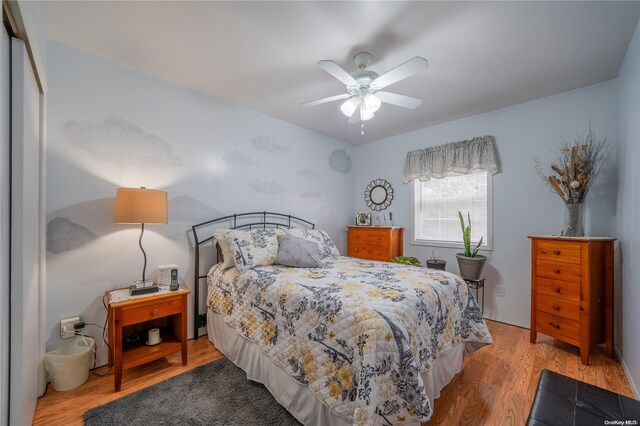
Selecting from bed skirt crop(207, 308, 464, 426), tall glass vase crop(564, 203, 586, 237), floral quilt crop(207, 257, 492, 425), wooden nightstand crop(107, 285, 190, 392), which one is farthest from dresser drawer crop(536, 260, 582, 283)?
wooden nightstand crop(107, 285, 190, 392)

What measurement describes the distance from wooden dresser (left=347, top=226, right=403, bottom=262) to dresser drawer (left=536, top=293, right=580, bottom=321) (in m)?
1.64

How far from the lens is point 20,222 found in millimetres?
1225

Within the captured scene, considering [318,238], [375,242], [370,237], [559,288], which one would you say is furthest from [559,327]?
[318,238]

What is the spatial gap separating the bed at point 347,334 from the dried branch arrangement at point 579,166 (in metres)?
1.44

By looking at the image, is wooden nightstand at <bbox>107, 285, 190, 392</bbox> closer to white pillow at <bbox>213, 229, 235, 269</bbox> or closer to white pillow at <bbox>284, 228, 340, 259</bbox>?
white pillow at <bbox>213, 229, 235, 269</bbox>

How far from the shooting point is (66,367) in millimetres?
1799

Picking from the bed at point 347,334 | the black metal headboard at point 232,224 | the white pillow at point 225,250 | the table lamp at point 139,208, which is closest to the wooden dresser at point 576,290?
the bed at point 347,334

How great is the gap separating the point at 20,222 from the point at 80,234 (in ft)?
3.09

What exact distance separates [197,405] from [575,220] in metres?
3.43

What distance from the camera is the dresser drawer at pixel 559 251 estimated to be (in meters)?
2.23

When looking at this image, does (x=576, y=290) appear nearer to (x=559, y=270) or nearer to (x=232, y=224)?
(x=559, y=270)

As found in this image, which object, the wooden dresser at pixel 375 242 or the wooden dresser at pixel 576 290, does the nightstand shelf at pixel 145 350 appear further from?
the wooden dresser at pixel 576 290

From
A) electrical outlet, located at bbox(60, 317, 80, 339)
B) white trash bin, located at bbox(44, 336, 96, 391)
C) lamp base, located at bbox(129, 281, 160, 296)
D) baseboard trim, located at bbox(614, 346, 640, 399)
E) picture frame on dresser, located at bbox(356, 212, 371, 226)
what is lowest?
baseboard trim, located at bbox(614, 346, 640, 399)

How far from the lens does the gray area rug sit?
5.08ft
